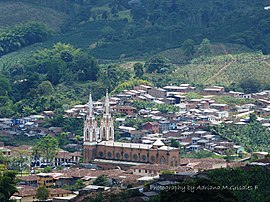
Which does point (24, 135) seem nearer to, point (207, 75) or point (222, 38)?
point (207, 75)

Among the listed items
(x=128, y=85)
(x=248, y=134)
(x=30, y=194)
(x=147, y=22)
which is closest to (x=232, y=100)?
(x=128, y=85)

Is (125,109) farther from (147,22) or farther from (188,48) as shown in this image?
(147,22)

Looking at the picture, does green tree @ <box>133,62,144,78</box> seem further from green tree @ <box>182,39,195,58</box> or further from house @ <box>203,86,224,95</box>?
house @ <box>203,86,224,95</box>

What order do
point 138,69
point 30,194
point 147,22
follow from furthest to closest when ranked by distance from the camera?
point 147,22 → point 138,69 → point 30,194

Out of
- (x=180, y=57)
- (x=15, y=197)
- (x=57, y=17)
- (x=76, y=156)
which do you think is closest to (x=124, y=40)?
(x=180, y=57)

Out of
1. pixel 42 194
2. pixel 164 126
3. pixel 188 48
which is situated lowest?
pixel 42 194

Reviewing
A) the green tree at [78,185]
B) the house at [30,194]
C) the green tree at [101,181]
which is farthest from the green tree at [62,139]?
the house at [30,194]

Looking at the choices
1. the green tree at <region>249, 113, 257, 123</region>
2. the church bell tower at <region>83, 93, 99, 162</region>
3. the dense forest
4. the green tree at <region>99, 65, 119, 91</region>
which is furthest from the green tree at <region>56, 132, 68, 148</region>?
the green tree at <region>99, 65, 119, 91</region>
